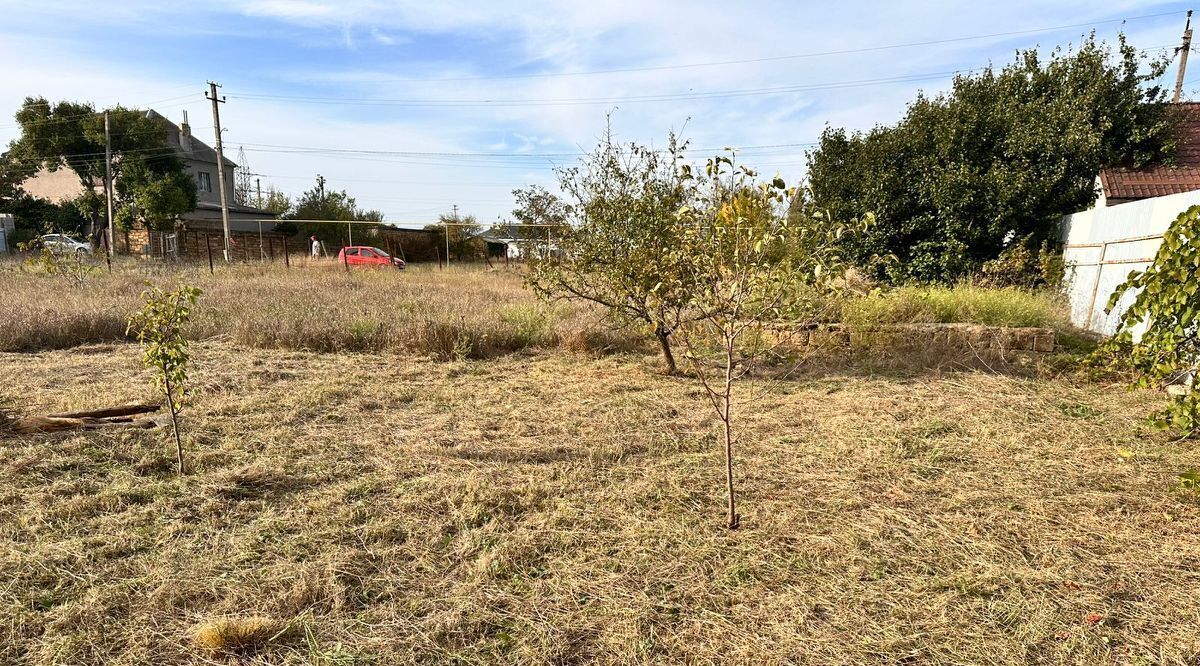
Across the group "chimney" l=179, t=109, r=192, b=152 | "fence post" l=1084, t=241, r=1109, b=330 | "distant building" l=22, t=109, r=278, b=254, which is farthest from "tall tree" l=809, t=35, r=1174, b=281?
"chimney" l=179, t=109, r=192, b=152

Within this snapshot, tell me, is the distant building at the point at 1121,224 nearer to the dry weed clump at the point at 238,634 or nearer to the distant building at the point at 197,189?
the dry weed clump at the point at 238,634

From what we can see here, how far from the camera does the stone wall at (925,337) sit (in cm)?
623

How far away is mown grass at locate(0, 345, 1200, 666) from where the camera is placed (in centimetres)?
201

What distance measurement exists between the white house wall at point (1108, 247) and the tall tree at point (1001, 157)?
950mm

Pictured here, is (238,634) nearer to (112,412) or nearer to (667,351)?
(112,412)

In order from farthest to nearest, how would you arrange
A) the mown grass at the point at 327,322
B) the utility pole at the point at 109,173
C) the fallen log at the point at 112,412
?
the utility pole at the point at 109,173, the mown grass at the point at 327,322, the fallen log at the point at 112,412

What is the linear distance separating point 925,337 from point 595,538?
5.38 m

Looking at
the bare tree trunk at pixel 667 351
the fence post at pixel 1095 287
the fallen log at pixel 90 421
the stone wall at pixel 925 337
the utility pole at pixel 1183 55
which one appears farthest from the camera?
the utility pole at pixel 1183 55

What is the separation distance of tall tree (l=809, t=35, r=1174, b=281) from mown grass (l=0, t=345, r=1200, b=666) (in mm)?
6048

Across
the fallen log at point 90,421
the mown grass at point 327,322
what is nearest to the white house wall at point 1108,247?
the mown grass at point 327,322

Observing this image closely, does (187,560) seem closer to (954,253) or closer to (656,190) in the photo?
(656,190)

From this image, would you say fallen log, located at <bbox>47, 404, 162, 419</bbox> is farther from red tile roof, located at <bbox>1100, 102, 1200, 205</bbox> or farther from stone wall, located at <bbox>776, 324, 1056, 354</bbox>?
red tile roof, located at <bbox>1100, 102, 1200, 205</bbox>

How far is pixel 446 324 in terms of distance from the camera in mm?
6879

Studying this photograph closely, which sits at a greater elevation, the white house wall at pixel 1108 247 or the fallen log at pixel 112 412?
the white house wall at pixel 1108 247
